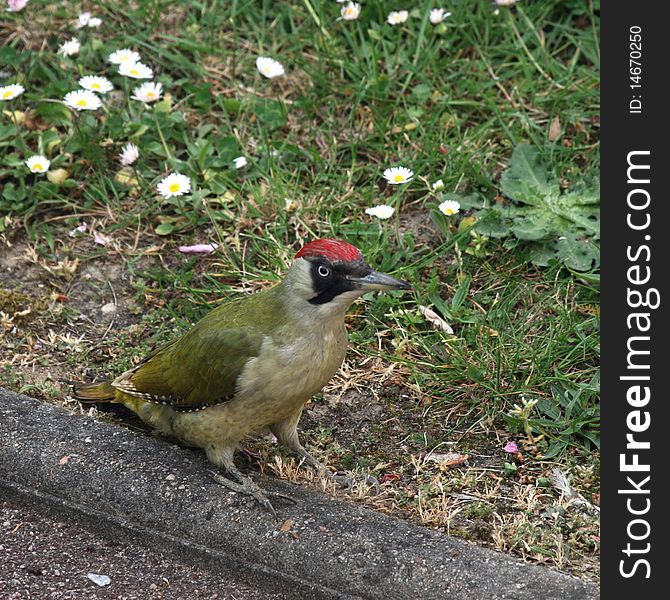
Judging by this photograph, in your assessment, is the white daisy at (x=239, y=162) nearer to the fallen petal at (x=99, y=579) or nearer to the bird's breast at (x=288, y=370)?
the bird's breast at (x=288, y=370)

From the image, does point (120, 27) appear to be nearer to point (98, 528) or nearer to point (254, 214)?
point (254, 214)

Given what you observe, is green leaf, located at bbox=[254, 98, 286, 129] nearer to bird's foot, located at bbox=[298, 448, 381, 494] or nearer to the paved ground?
bird's foot, located at bbox=[298, 448, 381, 494]

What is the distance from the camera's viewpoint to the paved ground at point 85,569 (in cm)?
359

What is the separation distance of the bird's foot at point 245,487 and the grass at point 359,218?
172mm

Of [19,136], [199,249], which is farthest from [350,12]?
[19,136]

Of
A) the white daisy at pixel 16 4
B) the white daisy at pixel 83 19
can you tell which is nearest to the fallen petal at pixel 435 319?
the white daisy at pixel 83 19

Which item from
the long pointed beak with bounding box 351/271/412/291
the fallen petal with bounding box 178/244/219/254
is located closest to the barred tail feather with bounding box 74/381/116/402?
the fallen petal with bounding box 178/244/219/254

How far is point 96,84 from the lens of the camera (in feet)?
17.7

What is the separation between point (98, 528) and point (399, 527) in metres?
1.03

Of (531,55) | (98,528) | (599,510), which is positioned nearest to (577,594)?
(599,510)

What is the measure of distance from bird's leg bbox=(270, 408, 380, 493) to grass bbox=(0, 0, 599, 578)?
0.08 meters

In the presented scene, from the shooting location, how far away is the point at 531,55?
222 inches

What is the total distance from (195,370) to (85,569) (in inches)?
29.1

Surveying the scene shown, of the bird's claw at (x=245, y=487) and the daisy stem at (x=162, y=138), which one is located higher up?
the daisy stem at (x=162, y=138)
